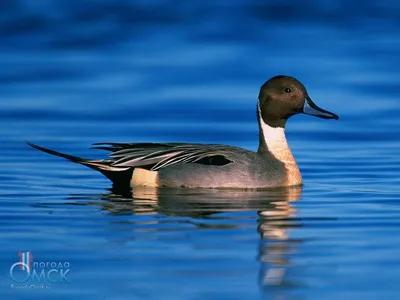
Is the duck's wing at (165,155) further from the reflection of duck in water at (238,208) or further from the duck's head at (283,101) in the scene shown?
the duck's head at (283,101)

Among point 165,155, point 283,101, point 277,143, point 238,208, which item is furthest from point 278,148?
point 238,208

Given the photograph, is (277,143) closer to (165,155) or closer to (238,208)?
(165,155)

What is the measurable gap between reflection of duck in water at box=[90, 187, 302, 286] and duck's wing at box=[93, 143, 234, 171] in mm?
218

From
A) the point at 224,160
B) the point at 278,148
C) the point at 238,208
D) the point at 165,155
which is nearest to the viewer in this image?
the point at 238,208

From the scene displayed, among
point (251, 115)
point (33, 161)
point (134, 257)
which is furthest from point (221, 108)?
point (134, 257)

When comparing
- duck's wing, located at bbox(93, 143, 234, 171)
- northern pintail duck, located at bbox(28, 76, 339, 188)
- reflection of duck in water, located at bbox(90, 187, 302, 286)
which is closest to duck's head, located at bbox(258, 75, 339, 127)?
northern pintail duck, located at bbox(28, 76, 339, 188)

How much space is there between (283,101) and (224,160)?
82 centimetres

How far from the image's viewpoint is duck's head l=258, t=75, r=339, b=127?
34.4 feet

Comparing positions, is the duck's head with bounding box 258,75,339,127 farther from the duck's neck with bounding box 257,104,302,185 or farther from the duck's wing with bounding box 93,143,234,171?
the duck's wing with bounding box 93,143,234,171

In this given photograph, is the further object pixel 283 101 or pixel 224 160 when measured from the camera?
pixel 283 101

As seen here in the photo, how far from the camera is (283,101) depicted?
414 inches

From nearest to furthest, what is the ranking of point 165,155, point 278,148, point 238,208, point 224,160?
point 238,208
point 224,160
point 165,155
point 278,148

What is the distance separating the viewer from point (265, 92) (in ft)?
34.6

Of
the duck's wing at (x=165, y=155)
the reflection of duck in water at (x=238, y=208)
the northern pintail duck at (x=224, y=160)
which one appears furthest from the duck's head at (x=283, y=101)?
the reflection of duck in water at (x=238, y=208)
